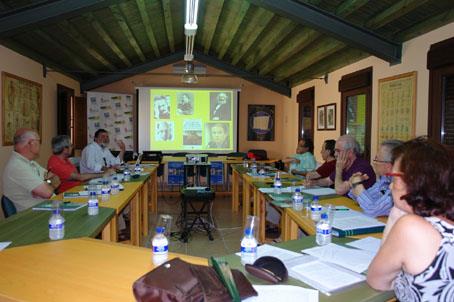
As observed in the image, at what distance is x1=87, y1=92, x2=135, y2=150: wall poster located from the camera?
8258 millimetres

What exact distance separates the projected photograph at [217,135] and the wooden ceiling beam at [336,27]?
481 cm

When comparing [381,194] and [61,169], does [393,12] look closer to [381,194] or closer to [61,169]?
[381,194]

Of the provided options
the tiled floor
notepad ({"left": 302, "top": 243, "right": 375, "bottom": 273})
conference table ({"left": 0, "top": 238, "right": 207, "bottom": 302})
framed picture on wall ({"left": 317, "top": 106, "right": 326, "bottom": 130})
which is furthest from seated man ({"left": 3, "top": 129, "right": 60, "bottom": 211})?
framed picture on wall ({"left": 317, "top": 106, "right": 326, "bottom": 130})

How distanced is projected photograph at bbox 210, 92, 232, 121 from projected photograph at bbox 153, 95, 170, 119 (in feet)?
3.42

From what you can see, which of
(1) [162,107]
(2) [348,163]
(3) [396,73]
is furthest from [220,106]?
(2) [348,163]

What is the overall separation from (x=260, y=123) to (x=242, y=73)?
4.38 ft

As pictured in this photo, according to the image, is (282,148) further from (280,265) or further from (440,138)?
(280,265)

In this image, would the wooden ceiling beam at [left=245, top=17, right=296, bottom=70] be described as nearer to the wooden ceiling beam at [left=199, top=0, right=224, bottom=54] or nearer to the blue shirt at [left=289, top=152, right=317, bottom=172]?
the wooden ceiling beam at [left=199, top=0, right=224, bottom=54]

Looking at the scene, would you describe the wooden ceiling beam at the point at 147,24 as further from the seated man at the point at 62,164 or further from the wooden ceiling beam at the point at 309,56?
the wooden ceiling beam at the point at 309,56

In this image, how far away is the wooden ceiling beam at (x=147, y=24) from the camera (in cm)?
502

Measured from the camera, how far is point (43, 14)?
3.84 metres

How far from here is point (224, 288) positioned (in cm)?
119

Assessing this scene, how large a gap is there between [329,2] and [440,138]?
187 cm

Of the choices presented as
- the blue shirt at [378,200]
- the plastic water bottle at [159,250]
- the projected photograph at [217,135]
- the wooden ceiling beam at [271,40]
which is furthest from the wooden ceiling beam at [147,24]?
the plastic water bottle at [159,250]
